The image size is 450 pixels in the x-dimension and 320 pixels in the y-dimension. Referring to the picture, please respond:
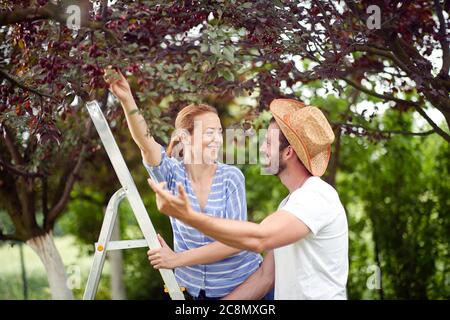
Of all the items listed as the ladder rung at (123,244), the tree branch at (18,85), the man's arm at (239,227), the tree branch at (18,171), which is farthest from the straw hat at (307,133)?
the tree branch at (18,171)

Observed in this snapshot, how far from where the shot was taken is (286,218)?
2.40 metres

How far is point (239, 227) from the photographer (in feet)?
7.54

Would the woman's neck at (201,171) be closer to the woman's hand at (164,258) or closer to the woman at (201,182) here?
the woman at (201,182)

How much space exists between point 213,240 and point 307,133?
1.92 ft

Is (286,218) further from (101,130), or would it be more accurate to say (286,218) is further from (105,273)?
(105,273)

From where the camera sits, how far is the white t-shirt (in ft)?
8.22

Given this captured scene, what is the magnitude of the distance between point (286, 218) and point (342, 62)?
1.43m

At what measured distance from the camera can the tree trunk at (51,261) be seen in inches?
222

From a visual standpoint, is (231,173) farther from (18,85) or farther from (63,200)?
(63,200)

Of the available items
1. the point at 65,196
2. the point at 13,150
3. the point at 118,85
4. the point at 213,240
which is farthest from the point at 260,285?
the point at 65,196

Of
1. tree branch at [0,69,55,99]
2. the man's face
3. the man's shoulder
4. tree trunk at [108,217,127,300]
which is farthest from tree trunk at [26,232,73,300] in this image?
the man's shoulder

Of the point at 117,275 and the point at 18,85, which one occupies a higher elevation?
the point at 18,85

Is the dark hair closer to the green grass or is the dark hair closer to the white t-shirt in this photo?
the white t-shirt

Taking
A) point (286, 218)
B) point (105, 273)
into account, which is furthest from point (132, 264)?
point (286, 218)
